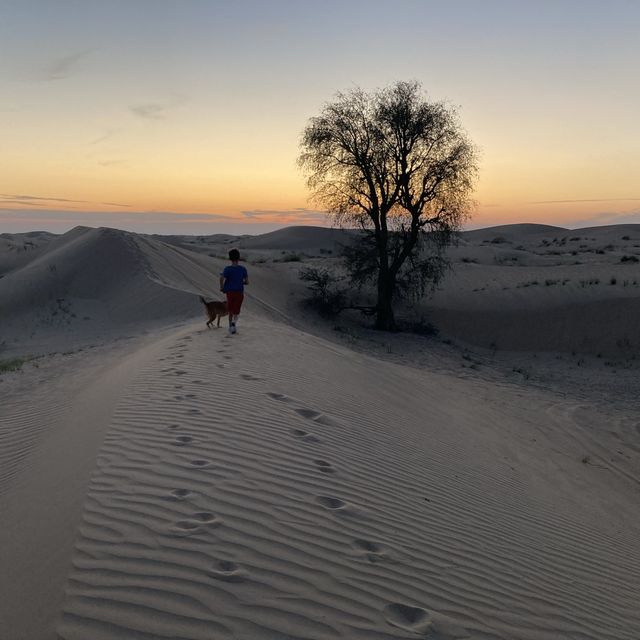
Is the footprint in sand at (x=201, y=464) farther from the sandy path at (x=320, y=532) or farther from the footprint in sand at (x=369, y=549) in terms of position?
the footprint in sand at (x=369, y=549)

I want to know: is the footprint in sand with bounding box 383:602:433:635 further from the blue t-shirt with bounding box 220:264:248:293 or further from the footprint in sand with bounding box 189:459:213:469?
the blue t-shirt with bounding box 220:264:248:293

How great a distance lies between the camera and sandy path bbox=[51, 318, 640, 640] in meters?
3.08

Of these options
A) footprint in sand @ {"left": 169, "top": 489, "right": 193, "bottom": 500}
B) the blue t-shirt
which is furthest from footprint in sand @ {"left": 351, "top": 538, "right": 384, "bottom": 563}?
the blue t-shirt

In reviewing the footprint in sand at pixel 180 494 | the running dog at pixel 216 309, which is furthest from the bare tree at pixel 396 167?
the footprint in sand at pixel 180 494

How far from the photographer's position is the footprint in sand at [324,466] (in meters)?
5.20

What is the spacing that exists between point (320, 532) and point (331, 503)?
0.54 metres

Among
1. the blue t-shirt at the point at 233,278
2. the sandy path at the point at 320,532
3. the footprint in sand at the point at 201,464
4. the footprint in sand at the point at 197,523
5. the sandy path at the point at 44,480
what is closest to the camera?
the sandy path at the point at 320,532

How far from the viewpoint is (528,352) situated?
72.8 ft

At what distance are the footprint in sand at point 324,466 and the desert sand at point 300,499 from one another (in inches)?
0.9

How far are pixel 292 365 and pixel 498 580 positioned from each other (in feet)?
21.4

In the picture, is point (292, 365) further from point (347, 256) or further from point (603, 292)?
point (603, 292)

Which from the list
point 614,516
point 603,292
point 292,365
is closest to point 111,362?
point 292,365

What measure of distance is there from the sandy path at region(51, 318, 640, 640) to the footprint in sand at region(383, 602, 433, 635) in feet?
0.04

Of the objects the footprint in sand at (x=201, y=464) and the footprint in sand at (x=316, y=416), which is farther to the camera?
the footprint in sand at (x=316, y=416)
